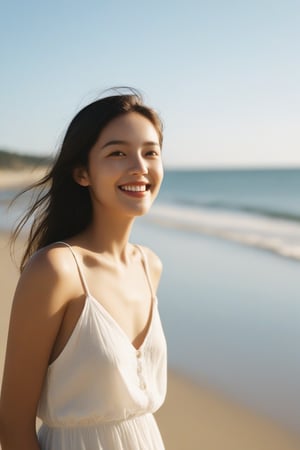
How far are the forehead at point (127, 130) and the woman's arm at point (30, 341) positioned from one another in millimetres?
450

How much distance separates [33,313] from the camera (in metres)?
1.76

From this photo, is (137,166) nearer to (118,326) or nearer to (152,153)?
(152,153)

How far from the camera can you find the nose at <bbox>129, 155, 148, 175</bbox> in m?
2.00

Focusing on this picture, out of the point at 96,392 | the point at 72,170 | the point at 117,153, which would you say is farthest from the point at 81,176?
the point at 96,392

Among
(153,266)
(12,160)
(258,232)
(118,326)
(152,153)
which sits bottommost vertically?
(118,326)

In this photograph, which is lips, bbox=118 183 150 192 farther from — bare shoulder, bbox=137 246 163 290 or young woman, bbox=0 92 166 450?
bare shoulder, bbox=137 246 163 290

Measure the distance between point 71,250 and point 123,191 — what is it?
0.26 metres

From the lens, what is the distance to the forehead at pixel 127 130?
2.04 metres

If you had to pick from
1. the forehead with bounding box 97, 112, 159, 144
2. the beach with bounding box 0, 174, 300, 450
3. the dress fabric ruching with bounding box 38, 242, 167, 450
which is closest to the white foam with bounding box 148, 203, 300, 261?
the beach with bounding box 0, 174, 300, 450

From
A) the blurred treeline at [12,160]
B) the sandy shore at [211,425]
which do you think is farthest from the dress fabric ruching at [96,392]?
the blurred treeline at [12,160]

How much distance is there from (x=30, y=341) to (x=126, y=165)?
25.6 inches

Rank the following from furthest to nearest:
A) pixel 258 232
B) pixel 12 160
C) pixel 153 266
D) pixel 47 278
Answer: pixel 12 160
pixel 258 232
pixel 153 266
pixel 47 278


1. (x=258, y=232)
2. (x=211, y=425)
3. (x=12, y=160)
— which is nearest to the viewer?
(x=211, y=425)

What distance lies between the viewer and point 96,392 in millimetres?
1843
